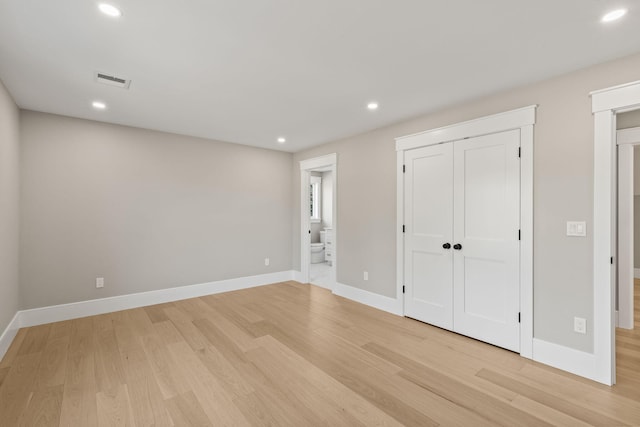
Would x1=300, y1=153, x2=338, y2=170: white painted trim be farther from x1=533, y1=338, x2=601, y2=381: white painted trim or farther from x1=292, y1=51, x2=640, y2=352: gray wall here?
x1=533, y1=338, x2=601, y2=381: white painted trim

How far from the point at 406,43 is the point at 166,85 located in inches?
85.9

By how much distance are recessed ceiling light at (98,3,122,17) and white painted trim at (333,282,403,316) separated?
3833 mm

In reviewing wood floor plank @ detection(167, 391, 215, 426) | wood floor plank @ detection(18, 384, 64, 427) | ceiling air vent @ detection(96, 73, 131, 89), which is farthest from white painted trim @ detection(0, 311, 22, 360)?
ceiling air vent @ detection(96, 73, 131, 89)

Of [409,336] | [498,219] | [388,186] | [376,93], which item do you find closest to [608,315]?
[498,219]

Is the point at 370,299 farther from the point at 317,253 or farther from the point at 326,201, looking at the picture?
the point at 326,201

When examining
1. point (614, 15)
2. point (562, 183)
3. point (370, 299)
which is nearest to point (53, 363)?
point (370, 299)

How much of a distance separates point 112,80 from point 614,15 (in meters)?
3.78

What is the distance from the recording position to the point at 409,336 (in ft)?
10.3

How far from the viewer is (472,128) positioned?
10.0 ft

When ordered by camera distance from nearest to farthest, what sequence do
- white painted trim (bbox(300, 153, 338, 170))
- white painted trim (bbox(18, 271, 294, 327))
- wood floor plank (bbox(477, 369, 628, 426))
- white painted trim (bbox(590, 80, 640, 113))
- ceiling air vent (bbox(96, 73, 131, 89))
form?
1. wood floor plank (bbox(477, 369, 628, 426))
2. white painted trim (bbox(590, 80, 640, 113))
3. ceiling air vent (bbox(96, 73, 131, 89))
4. white painted trim (bbox(18, 271, 294, 327))
5. white painted trim (bbox(300, 153, 338, 170))

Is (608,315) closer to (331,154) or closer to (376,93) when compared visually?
(376,93)

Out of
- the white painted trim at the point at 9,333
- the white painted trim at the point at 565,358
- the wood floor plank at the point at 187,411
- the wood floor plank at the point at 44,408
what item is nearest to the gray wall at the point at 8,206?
the white painted trim at the point at 9,333

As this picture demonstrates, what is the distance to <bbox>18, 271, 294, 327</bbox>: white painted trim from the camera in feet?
11.4

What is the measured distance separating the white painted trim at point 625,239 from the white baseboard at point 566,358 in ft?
5.45
